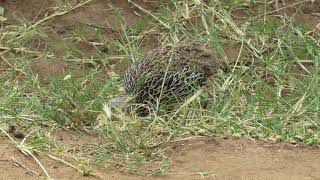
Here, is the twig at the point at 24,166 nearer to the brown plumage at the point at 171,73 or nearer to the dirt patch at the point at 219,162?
the dirt patch at the point at 219,162

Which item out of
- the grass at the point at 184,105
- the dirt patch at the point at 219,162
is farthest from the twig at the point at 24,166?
the grass at the point at 184,105

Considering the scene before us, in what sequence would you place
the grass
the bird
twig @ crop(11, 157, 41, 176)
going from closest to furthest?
1. twig @ crop(11, 157, 41, 176)
2. the grass
3. the bird

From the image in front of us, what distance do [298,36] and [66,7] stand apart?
6.35 feet

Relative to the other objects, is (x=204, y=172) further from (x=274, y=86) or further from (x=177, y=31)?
(x=177, y=31)

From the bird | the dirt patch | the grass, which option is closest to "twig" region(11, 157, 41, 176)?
the dirt patch

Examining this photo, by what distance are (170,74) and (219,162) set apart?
131cm

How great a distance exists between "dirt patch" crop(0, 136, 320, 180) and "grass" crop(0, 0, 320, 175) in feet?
0.29

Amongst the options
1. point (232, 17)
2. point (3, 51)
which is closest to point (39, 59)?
point (3, 51)

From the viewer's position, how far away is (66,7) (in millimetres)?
6547

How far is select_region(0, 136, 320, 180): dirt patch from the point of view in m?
3.48

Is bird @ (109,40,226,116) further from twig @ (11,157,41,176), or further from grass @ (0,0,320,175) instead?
twig @ (11,157,41,176)

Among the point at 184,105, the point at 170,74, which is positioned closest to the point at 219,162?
the point at 184,105

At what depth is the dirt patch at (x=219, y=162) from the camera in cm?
348

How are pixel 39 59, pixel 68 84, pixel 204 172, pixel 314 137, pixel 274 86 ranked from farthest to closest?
Answer: pixel 39 59, pixel 274 86, pixel 68 84, pixel 314 137, pixel 204 172
